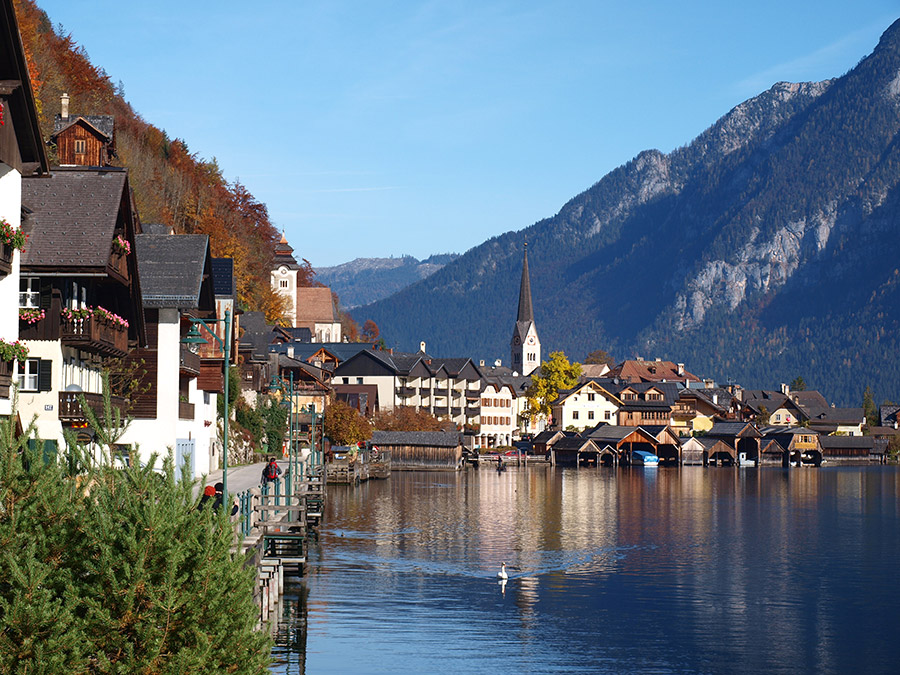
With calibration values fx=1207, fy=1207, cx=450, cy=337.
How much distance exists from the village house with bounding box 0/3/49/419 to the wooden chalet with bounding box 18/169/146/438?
934cm

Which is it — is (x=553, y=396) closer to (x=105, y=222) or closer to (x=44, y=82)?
(x=44, y=82)

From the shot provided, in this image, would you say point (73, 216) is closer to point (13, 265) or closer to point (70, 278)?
point (70, 278)

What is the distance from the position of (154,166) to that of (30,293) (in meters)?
87.9

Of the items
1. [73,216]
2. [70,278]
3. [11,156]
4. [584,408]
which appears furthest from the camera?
[584,408]

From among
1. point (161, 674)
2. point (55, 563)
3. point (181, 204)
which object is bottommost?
point (161, 674)

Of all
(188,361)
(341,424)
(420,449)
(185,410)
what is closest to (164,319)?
(188,361)

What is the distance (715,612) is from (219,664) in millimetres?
33200

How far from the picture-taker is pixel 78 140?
232 ft

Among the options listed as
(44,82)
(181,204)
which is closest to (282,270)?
(181,204)

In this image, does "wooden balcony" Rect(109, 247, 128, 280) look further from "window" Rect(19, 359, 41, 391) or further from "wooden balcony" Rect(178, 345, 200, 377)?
"wooden balcony" Rect(178, 345, 200, 377)

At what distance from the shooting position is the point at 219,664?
14.7 m

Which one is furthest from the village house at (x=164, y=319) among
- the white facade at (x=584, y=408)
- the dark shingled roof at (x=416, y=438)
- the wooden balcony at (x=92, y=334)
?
the white facade at (x=584, y=408)

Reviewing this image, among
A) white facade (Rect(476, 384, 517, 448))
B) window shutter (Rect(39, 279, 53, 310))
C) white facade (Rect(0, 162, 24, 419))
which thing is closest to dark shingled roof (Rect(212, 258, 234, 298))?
window shutter (Rect(39, 279, 53, 310))

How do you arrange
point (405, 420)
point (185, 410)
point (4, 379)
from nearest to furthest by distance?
1. point (4, 379)
2. point (185, 410)
3. point (405, 420)
